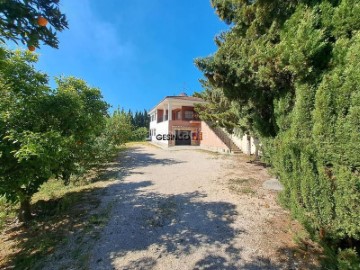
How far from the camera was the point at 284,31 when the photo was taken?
13.9 ft

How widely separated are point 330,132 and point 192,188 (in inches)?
229

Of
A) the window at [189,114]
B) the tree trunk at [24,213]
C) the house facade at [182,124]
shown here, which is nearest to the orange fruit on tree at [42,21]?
the tree trunk at [24,213]

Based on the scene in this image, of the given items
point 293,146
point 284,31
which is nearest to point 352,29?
point 284,31

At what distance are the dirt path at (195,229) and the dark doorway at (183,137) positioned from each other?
56.9ft

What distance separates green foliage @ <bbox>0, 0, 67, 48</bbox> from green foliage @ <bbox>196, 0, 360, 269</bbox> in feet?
11.6

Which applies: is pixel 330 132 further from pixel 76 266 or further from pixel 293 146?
pixel 76 266

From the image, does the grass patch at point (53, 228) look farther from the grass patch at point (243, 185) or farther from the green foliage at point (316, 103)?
the grass patch at point (243, 185)

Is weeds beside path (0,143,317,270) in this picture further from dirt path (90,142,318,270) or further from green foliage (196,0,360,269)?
green foliage (196,0,360,269)

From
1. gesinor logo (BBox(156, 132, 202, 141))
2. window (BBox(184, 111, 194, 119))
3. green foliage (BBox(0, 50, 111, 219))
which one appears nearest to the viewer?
green foliage (BBox(0, 50, 111, 219))

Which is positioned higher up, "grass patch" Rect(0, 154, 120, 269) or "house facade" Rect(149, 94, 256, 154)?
"house facade" Rect(149, 94, 256, 154)

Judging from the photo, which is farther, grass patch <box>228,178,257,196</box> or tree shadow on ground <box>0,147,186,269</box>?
grass patch <box>228,178,257,196</box>

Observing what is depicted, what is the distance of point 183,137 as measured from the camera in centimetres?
2702

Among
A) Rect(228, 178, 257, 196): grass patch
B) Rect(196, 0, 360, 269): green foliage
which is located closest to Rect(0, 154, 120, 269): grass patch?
Rect(196, 0, 360, 269): green foliage

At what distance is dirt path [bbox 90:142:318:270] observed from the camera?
13.0 ft
